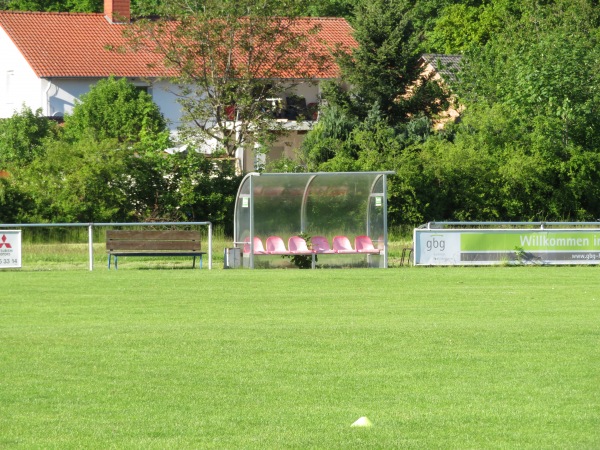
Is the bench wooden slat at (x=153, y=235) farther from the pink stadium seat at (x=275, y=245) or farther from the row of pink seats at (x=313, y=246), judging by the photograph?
the pink stadium seat at (x=275, y=245)

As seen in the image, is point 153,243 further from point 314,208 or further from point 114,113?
point 114,113

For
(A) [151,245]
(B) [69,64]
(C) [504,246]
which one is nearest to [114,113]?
(B) [69,64]

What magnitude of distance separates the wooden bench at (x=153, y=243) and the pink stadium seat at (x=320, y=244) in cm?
305

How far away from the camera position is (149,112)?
53.0m

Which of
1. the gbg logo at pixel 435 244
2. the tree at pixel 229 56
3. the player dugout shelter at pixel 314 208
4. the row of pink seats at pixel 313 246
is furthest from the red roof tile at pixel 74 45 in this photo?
the gbg logo at pixel 435 244

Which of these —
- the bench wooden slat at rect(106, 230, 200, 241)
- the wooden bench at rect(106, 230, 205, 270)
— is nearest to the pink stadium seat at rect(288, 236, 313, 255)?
the wooden bench at rect(106, 230, 205, 270)

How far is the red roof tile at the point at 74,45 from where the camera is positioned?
60250 mm

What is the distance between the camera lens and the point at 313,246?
30281 mm

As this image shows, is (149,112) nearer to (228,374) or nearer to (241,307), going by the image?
(241,307)

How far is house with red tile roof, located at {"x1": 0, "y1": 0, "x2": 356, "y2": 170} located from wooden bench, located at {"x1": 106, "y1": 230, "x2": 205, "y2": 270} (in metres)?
28.6

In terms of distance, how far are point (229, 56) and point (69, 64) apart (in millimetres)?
18380

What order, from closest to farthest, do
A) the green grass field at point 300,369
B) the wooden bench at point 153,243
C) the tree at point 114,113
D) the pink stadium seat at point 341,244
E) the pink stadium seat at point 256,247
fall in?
the green grass field at point 300,369, the wooden bench at point 153,243, the pink stadium seat at point 256,247, the pink stadium seat at point 341,244, the tree at point 114,113

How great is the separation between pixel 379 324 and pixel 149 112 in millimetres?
38791

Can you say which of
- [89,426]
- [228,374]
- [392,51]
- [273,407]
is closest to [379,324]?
[228,374]
